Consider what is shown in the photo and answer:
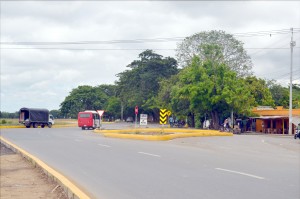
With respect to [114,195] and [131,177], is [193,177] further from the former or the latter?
[114,195]

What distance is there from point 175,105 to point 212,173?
46.3 meters

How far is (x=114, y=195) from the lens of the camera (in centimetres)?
905

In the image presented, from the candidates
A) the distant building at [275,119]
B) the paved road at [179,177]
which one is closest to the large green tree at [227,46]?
the distant building at [275,119]

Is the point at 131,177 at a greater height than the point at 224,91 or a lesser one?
lesser

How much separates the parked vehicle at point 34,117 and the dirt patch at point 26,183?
46.0 m

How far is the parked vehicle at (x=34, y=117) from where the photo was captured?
200 ft

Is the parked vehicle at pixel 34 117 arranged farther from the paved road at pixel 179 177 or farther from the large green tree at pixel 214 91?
the paved road at pixel 179 177

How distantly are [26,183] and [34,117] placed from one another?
51.8 m

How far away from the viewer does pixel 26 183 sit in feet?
37.4

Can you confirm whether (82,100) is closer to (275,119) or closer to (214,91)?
(214,91)

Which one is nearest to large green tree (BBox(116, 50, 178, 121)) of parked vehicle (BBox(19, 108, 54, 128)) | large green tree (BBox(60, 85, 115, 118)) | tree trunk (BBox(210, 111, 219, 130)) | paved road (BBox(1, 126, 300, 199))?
large green tree (BBox(60, 85, 115, 118))

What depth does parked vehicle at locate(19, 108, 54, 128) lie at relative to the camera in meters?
60.9

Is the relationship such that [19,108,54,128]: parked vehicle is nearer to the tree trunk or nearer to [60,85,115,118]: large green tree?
[60,85,115,118]: large green tree

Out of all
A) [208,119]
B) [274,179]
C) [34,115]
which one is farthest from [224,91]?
[274,179]
